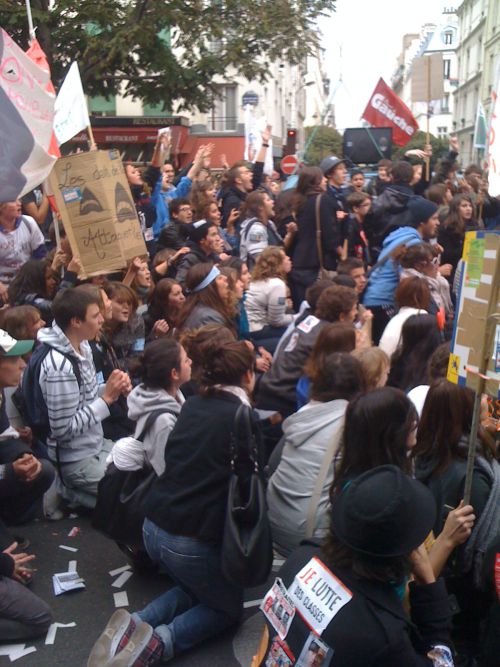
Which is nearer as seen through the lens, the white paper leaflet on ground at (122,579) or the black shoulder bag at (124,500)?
the black shoulder bag at (124,500)

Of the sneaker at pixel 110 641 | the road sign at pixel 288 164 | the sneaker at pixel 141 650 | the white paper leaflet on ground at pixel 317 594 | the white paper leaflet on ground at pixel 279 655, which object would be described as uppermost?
the road sign at pixel 288 164

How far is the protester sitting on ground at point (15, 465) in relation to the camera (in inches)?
167

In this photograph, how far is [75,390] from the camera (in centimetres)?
478

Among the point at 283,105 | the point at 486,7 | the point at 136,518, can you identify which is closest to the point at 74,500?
the point at 136,518

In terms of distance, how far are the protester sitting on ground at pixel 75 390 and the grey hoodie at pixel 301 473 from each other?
1.28m

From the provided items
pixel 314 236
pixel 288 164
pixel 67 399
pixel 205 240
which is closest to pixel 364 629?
pixel 67 399

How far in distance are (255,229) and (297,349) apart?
9.77ft

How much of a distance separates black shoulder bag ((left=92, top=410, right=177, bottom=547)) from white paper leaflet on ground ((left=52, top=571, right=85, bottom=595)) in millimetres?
367

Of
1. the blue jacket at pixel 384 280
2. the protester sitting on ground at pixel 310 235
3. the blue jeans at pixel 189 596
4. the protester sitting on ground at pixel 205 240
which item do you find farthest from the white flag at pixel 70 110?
the blue jeans at pixel 189 596

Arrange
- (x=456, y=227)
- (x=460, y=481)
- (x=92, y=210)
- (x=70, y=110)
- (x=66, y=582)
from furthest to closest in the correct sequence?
(x=456, y=227) < (x=70, y=110) < (x=92, y=210) < (x=66, y=582) < (x=460, y=481)

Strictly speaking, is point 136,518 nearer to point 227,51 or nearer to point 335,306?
point 335,306

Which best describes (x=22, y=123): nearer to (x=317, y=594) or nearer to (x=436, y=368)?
(x=436, y=368)

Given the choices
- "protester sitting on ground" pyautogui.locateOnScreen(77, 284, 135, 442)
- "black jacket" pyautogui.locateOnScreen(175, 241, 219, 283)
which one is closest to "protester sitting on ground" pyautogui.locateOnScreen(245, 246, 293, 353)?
"black jacket" pyautogui.locateOnScreen(175, 241, 219, 283)

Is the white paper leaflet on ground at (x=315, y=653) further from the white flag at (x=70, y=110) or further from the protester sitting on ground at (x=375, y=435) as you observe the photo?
the white flag at (x=70, y=110)
